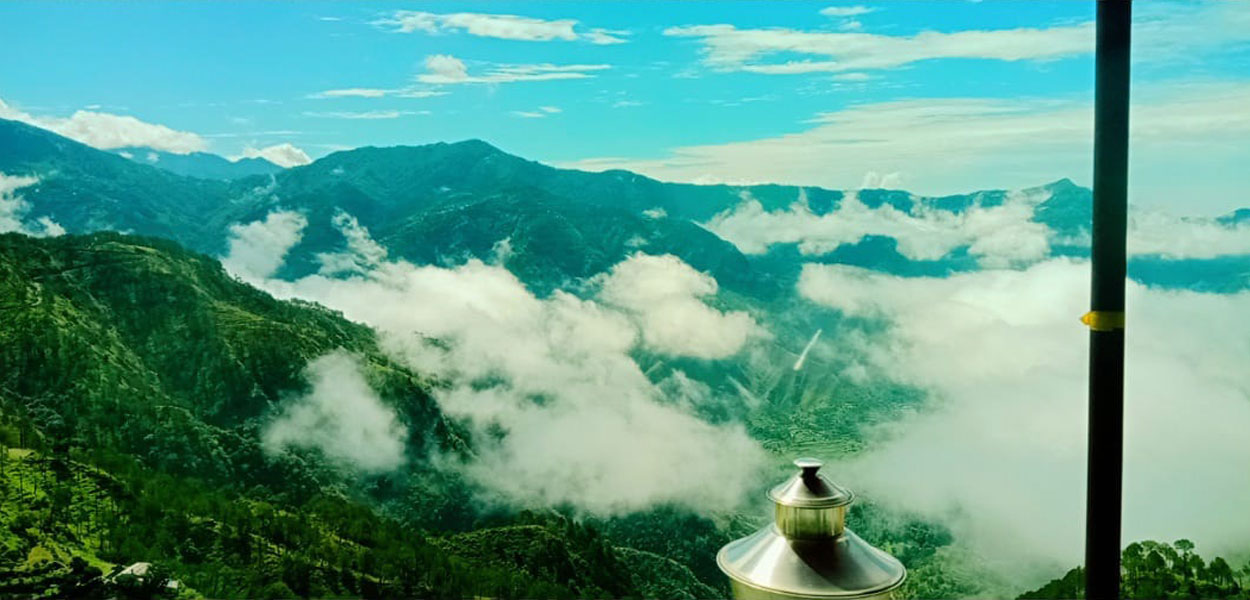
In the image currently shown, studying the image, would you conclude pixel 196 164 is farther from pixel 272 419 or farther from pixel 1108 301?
pixel 1108 301

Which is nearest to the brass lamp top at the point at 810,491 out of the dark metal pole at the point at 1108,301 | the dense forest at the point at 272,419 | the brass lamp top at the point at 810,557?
the brass lamp top at the point at 810,557

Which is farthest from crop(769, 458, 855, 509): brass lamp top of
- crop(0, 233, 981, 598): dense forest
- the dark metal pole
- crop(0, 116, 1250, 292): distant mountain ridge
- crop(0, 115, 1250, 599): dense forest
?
crop(0, 116, 1250, 292): distant mountain ridge

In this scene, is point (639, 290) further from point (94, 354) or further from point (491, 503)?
point (94, 354)

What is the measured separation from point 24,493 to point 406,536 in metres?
10.5

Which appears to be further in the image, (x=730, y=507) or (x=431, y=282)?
(x=431, y=282)

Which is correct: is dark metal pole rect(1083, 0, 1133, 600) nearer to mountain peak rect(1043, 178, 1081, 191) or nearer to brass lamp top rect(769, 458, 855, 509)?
brass lamp top rect(769, 458, 855, 509)

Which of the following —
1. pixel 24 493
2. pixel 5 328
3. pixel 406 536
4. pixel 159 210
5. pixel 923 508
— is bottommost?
pixel 923 508

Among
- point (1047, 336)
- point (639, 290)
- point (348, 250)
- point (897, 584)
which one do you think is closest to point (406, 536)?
point (897, 584)

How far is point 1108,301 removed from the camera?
893 mm

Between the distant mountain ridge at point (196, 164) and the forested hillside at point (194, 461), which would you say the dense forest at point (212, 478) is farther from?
the distant mountain ridge at point (196, 164)

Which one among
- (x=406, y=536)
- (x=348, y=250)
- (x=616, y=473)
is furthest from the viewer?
(x=348, y=250)

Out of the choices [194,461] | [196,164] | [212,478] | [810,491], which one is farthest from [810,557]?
[196,164]

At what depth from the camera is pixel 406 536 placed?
27.6 m

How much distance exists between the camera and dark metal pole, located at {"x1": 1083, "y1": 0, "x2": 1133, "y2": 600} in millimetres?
896
